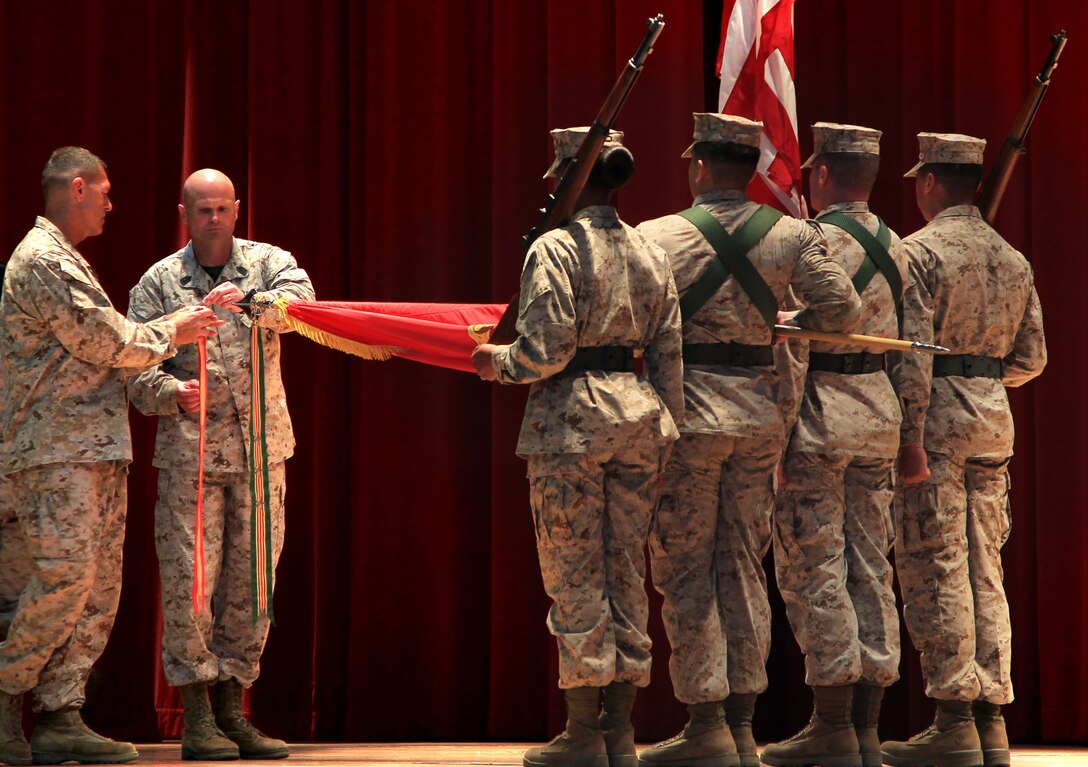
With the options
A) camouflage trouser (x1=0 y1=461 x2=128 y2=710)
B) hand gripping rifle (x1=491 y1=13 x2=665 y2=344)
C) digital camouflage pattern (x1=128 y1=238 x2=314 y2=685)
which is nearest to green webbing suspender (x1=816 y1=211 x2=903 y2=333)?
hand gripping rifle (x1=491 y1=13 x2=665 y2=344)

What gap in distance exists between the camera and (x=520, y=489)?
20.0 feet

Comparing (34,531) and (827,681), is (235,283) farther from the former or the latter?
(827,681)

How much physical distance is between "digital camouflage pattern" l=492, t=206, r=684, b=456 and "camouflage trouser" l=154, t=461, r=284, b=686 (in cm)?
126

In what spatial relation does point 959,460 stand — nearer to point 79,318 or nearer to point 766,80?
point 766,80

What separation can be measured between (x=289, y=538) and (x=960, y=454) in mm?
2725

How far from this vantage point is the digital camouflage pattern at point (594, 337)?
168 inches

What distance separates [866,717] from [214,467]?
90.9 inches

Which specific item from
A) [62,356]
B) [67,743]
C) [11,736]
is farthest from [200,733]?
[62,356]

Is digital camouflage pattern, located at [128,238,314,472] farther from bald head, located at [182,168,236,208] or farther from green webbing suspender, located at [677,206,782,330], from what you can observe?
green webbing suspender, located at [677,206,782,330]

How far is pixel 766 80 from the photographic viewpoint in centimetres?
581

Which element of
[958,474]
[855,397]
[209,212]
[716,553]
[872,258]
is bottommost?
[716,553]

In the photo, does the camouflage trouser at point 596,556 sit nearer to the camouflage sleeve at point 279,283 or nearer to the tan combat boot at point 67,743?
the camouflage sleeve at point 279,283

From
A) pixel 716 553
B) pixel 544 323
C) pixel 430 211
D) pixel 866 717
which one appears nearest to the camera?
pixel 544 323

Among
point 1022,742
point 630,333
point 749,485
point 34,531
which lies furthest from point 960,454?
point 34,531
